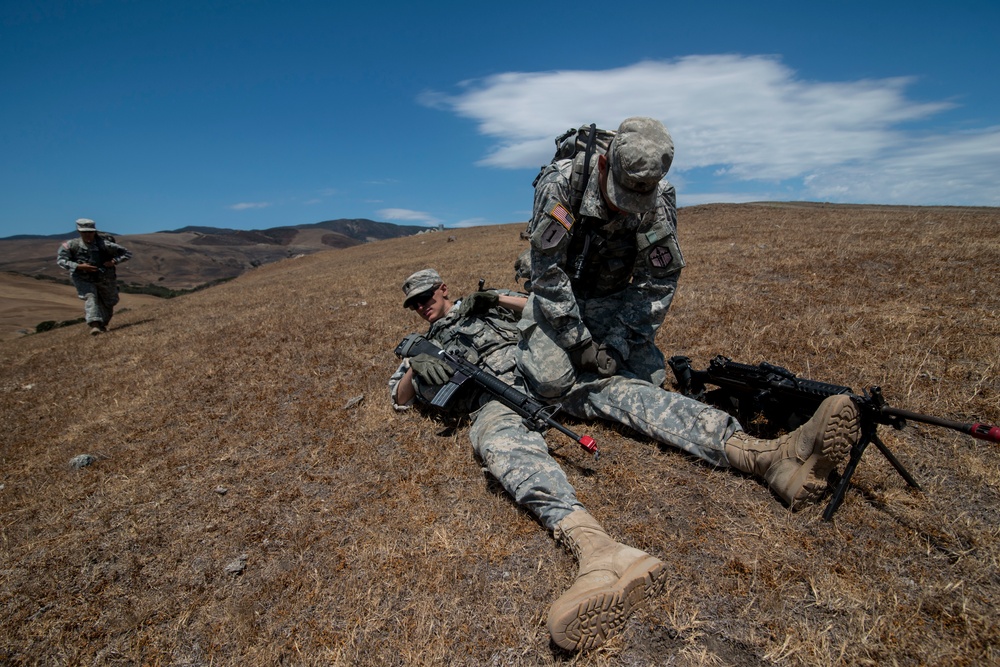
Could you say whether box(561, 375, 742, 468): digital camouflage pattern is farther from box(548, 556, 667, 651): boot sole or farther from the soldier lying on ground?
box(548, 556, 667, 651): boot sole

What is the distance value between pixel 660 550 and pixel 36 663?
11.4 feet

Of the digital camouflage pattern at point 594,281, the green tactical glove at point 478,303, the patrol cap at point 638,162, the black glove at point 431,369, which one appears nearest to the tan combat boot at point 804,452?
the digital camouflage pattern at point 594,281

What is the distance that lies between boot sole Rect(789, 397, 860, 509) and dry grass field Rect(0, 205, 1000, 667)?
189mm

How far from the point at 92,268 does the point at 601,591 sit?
42.5 feet

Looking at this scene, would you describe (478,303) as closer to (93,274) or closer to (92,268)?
(92,268)

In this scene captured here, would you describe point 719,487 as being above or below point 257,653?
above

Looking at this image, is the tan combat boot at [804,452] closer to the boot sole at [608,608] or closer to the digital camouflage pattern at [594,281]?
the boot sole at [608,608]

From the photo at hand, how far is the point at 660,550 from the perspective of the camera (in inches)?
111

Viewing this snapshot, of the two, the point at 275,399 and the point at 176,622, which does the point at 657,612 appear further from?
the point at 275,399

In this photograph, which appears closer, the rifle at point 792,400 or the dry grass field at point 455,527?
the dry grass field at point 455,527

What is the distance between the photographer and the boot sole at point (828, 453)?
2635 mm

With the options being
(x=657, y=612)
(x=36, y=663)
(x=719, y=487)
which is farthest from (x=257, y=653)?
(x=719, y=487)

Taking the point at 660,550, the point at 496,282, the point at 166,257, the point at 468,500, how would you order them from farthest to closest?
the point at 166,257 < the point at 496,282 < the point at 468,500 < the point at 660,550

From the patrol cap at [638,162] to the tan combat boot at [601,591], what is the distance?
2.45m
